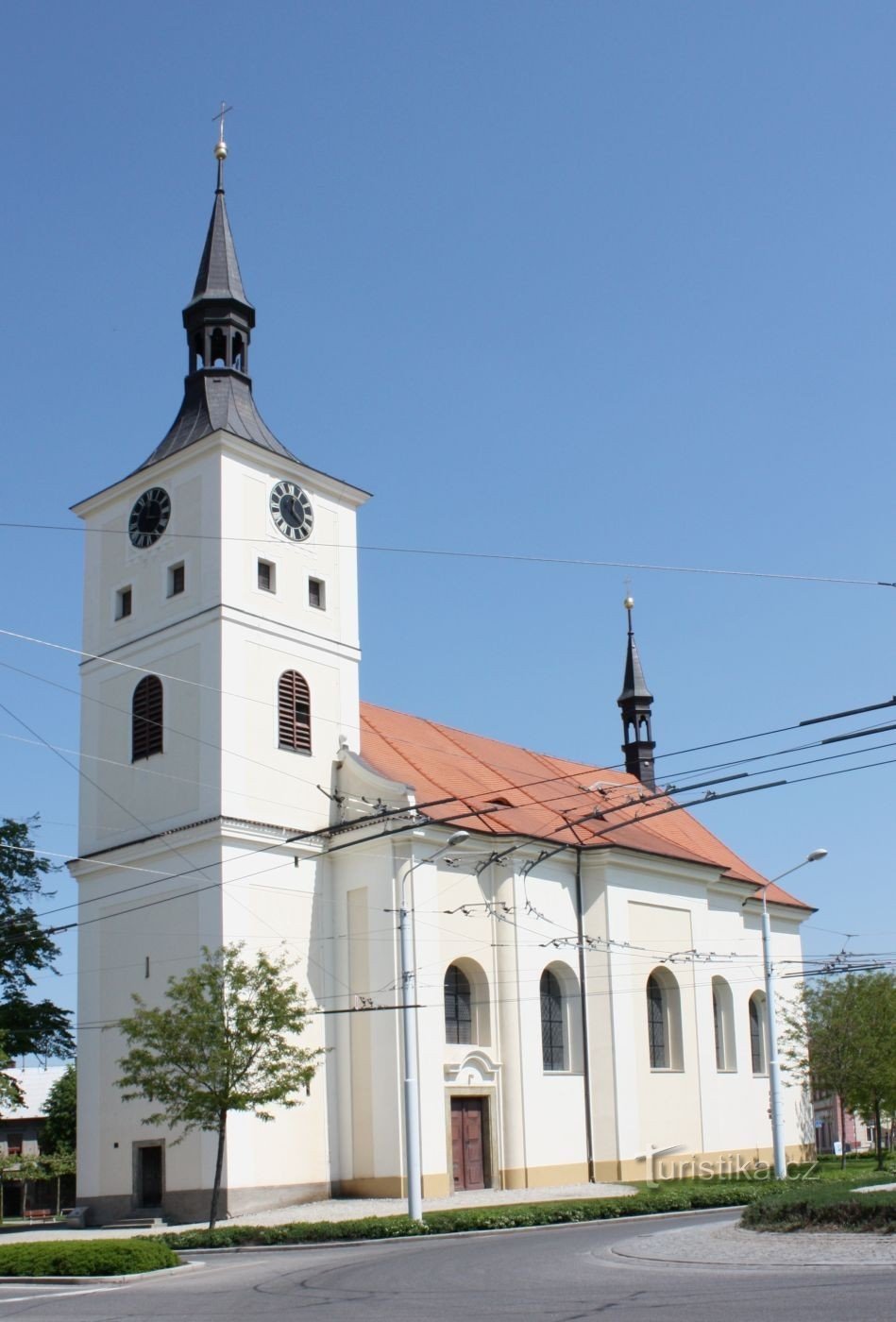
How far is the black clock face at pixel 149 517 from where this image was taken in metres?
36.1

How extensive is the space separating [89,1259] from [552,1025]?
768 inches

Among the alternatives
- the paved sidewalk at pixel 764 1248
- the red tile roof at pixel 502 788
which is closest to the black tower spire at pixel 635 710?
the red tile roof at pixel 502 788

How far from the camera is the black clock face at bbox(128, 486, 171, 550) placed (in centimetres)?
3612

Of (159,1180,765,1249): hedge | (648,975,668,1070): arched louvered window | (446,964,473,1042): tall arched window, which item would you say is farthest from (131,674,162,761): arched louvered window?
(648,975,668,1070): arched louvered window

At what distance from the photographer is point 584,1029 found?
123ft

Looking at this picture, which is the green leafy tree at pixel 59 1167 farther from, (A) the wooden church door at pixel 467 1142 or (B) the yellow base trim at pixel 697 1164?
(B) the yellow base trim at pixel 697 1164

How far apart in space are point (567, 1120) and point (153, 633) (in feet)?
51.9

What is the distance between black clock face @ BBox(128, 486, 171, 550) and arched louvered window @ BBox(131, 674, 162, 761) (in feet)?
12.0

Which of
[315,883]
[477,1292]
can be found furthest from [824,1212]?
[315,883]

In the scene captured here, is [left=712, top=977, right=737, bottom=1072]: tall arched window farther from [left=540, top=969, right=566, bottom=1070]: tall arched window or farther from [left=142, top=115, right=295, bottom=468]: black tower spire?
[left=142, top=115, right=295, bottom=468]: black tower spire

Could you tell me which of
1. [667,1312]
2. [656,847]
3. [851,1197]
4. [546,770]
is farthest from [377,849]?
[667,1312]

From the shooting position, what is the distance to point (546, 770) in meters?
46.2

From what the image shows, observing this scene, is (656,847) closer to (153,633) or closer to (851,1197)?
(153,633)

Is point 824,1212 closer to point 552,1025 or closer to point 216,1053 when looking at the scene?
point 216,1053
